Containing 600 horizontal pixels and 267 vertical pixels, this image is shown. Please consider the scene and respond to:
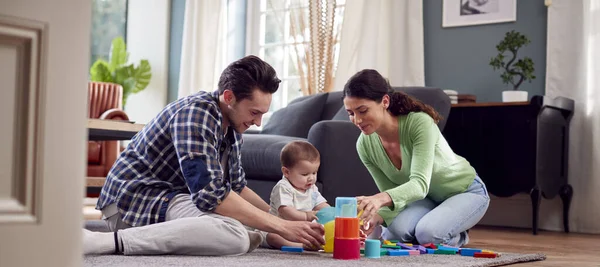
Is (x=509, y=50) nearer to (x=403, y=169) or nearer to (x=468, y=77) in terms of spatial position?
(x=468, y=77)

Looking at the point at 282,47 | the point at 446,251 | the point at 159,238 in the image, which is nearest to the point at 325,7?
the point at 282,47

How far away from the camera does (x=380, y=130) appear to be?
286cm

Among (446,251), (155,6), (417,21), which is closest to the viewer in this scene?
(446,251)

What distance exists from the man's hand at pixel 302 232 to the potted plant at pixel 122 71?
4662mm

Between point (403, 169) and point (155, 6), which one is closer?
point (403, 169)

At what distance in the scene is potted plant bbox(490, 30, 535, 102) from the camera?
4445 millimetres

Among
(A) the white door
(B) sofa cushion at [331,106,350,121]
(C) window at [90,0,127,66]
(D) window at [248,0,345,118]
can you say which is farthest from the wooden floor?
(C) window at [90,0,127,66]

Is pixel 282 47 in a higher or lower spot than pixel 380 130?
higher

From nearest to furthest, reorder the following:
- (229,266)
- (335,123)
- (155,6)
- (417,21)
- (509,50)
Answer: (229,266), (335,123), (509,50), (417,21), (155,6)

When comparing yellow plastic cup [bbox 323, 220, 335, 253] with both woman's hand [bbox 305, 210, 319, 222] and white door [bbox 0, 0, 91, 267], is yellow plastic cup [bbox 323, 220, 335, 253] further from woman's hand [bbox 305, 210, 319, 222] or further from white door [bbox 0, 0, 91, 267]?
white door [bbox 0, 0, 91, 267]

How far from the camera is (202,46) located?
6.45m

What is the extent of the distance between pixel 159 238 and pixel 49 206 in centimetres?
141

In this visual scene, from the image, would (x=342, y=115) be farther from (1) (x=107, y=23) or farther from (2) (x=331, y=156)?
(1) (x=107, y=23)

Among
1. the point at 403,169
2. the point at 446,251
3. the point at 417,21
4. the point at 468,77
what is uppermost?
the point at 417,21
